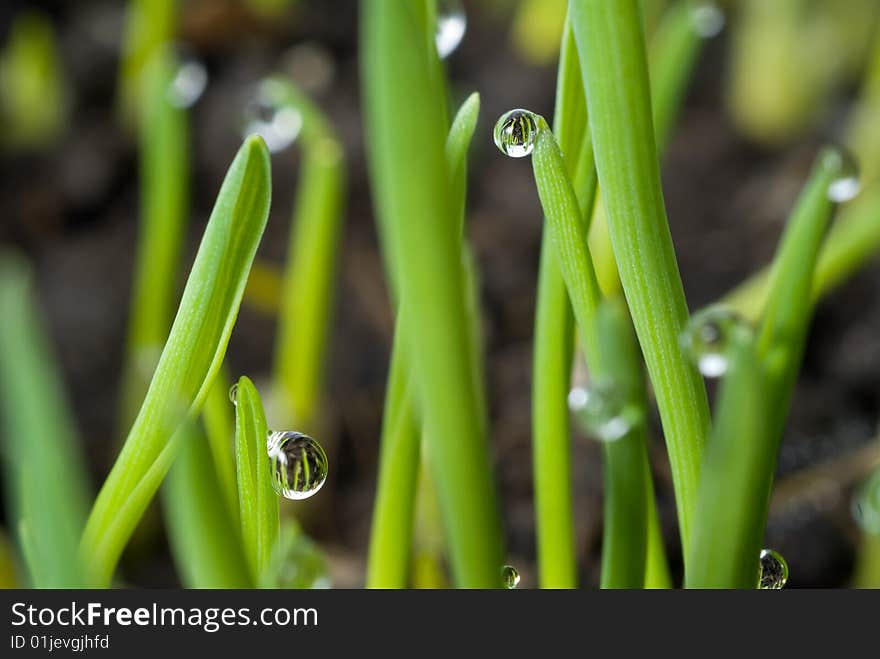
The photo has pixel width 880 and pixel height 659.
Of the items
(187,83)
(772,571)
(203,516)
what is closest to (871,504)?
(772,571)

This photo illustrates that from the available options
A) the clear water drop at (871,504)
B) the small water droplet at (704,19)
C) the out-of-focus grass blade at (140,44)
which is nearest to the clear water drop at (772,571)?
the clear water drop at (871,504)

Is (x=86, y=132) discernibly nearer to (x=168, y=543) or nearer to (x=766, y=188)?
(x=168, y=543)

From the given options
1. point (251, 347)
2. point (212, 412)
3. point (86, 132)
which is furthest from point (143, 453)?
point (86, 132)

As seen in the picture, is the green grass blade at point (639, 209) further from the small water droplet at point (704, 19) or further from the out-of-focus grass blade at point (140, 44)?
the out-of-focus grass blade at point (140, 44)

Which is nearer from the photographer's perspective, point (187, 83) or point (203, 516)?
point (203, 516)

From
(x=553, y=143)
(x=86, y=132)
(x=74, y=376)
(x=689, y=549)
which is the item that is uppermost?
(x=86, y=132)

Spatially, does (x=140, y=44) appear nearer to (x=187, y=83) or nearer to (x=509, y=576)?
(x=187, y=83)
